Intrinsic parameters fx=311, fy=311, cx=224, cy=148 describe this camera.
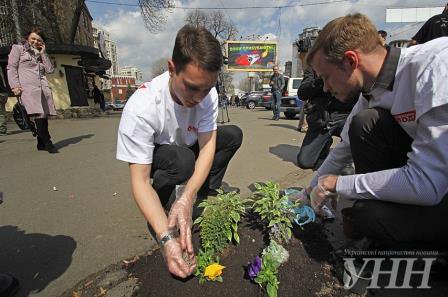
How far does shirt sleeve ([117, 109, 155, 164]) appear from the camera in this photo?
1.92m

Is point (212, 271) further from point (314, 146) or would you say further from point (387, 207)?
point (314, 146)

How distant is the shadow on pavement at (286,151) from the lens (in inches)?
192

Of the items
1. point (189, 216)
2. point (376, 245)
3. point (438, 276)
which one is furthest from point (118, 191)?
point (438, 276)

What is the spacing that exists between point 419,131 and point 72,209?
291 centimetres

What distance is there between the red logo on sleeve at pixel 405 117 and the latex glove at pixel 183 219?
1236mm

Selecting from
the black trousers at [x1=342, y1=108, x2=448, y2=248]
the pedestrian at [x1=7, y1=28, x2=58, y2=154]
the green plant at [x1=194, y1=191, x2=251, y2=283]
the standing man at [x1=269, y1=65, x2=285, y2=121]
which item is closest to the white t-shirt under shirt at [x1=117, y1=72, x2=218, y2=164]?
the green plant at [x1=194, y1=191, x2=251, y2=283]

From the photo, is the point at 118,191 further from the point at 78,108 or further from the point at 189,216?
the point at 78,108

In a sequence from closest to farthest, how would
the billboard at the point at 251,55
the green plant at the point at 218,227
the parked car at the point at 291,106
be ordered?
the green plant at the point at 218,227, the parked car at the point at 291,106, the billboard at the point at 251,55

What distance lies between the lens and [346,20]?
1.59 m

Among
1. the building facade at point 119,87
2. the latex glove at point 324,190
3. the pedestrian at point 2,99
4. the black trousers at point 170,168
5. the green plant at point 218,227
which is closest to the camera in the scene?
the latex glove at point 324,190

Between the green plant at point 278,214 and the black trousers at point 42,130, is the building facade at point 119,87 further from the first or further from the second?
the green plant at point 278,214

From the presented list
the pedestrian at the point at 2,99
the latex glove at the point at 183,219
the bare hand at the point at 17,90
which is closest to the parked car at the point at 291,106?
the pedestrian at the point at 2,99
